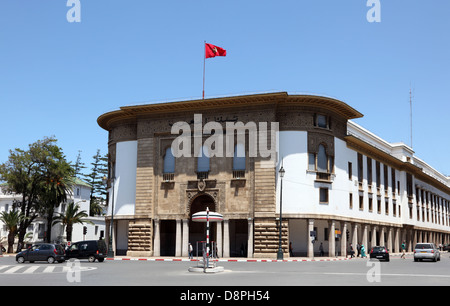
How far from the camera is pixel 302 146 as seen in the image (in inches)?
1896

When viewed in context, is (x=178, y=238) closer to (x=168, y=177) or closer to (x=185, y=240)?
(x=185, y=240)

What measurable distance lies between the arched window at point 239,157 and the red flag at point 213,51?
10.1m

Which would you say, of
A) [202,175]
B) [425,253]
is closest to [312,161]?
[202,175]

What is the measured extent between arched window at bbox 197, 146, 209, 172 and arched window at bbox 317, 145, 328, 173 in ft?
36.3

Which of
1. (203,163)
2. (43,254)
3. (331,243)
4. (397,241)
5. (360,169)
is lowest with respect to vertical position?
(397,241)

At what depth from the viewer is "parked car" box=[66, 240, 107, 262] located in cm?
3909

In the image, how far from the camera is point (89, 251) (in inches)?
1554

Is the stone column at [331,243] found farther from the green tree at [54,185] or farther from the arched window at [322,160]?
the green tree at [54,185]

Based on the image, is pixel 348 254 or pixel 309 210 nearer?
pixel 309 210

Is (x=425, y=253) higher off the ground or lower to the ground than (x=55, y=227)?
lower

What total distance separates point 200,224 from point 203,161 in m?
7.04

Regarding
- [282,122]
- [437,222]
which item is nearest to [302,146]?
[282,122]
